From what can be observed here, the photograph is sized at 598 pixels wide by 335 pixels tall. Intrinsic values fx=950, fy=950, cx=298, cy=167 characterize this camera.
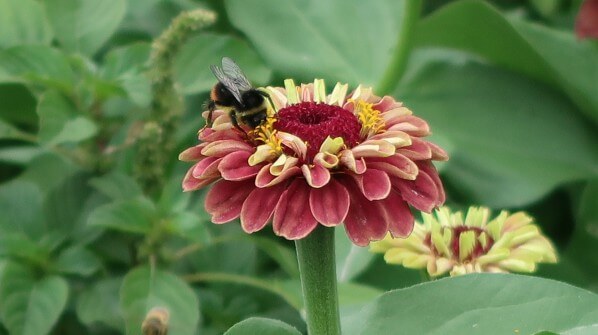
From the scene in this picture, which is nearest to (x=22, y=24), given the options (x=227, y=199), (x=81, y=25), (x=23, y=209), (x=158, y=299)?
(x=81, y=25)

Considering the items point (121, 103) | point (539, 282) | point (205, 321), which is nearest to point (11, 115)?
point (121, 103)

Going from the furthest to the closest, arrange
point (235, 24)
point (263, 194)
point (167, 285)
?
1. point (235, 24)
2. point (167, 285)
3. point (263, 194)

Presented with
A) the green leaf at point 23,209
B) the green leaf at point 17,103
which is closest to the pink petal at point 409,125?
the green leaf at point 23,209

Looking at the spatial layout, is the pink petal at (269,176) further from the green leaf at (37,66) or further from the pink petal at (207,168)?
the green leaf at (37,66)

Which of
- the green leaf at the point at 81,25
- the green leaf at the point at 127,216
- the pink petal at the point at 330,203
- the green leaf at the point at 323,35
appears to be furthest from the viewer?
the green leaf at the point at 323,35

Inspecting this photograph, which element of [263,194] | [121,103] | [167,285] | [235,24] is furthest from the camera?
[235,24]

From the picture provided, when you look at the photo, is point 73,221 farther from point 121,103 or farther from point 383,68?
point 383,68

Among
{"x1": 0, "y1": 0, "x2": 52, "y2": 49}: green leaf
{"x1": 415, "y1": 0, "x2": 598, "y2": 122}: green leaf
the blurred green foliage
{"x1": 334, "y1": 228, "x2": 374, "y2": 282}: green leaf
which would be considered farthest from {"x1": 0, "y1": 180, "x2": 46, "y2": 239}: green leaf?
{"x1": 415, "y1": 0, "x2": 598, "y2": 122}: green leaf
